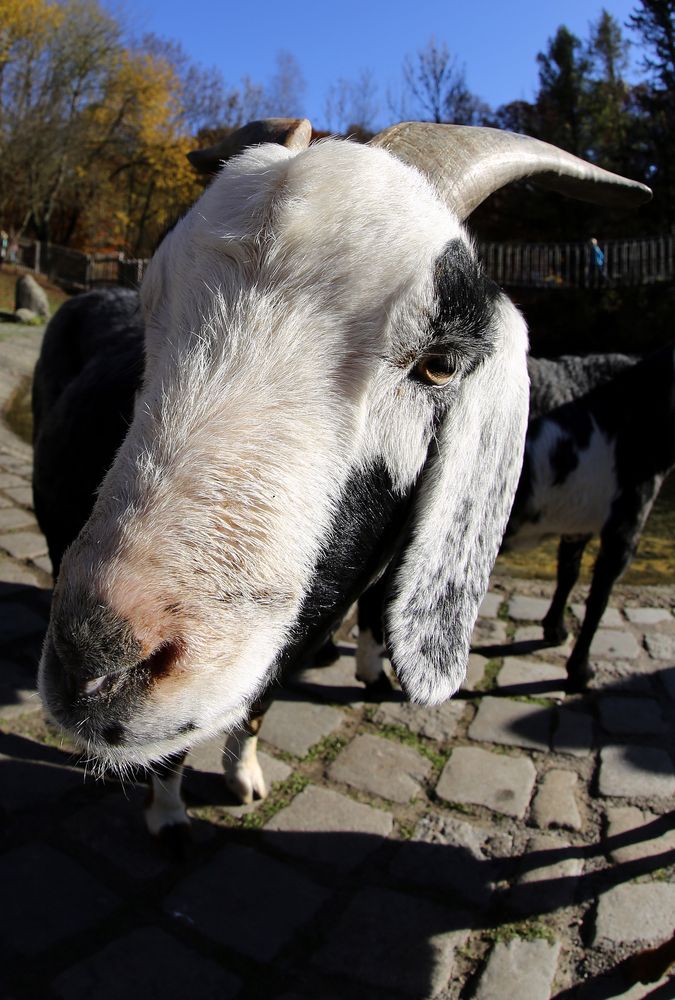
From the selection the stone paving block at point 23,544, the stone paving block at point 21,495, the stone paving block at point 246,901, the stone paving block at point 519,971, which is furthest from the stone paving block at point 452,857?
the stone paving block at point 21,495

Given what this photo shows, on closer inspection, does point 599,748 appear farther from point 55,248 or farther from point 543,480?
point 55,248

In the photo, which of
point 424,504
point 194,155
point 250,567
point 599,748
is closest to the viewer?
point 250,567

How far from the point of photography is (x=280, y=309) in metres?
1.50

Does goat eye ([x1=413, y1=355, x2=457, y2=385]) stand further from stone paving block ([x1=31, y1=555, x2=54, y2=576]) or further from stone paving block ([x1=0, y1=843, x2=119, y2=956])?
stone paving block ([x1=31, y1=555, x2=54, y2=576])

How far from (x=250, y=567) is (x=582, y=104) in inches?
1383

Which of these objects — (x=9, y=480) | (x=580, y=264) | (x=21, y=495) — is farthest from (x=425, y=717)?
(x=580, y=264)

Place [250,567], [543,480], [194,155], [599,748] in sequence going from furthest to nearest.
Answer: [543,480], [599,748], [194,155], [250,567]

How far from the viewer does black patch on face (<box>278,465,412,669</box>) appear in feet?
5.12

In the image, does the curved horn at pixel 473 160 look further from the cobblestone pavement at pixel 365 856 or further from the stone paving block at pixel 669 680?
the stone paving block at pixel 669 680

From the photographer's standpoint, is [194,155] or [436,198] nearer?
[436,198]

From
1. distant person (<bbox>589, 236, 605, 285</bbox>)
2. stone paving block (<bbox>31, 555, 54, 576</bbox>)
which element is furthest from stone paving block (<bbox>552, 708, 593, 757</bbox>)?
distant person (<bbox>589, 236, 605, 285</bbox>)

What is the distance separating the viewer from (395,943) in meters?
2.39

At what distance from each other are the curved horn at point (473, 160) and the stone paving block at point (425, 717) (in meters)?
2.50

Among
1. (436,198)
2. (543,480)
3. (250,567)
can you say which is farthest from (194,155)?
(543,480)
